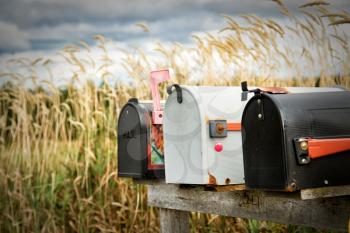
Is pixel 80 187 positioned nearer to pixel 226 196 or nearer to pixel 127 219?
pixel 127 219

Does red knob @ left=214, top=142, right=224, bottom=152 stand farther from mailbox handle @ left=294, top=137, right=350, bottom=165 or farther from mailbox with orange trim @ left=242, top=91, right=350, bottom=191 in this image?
mailbox handle @ left=294, top=137, right=350, bottom=165

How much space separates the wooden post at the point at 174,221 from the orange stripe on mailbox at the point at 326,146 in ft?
4.22

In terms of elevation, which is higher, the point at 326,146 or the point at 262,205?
the point at 326,146

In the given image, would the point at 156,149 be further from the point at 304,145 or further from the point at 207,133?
the point at 304,145

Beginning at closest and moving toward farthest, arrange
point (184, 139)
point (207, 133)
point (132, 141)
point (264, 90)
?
point (264, 90)
point (207, 133)
point (184, 139)
point (132, 141)

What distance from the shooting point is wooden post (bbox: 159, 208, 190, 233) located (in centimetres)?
307

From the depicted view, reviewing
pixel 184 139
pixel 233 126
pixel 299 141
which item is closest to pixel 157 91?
pixel 184 139

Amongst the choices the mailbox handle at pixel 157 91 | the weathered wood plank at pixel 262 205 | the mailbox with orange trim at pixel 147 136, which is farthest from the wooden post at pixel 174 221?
the mailbox handle at pixel 157 91

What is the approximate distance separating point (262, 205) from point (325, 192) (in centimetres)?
45

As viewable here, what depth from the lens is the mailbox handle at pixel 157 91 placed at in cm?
280

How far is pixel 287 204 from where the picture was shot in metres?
2.28

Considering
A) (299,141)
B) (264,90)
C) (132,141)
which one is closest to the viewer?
(299,141)

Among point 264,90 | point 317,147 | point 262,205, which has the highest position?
point 264,90

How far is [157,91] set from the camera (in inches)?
112
